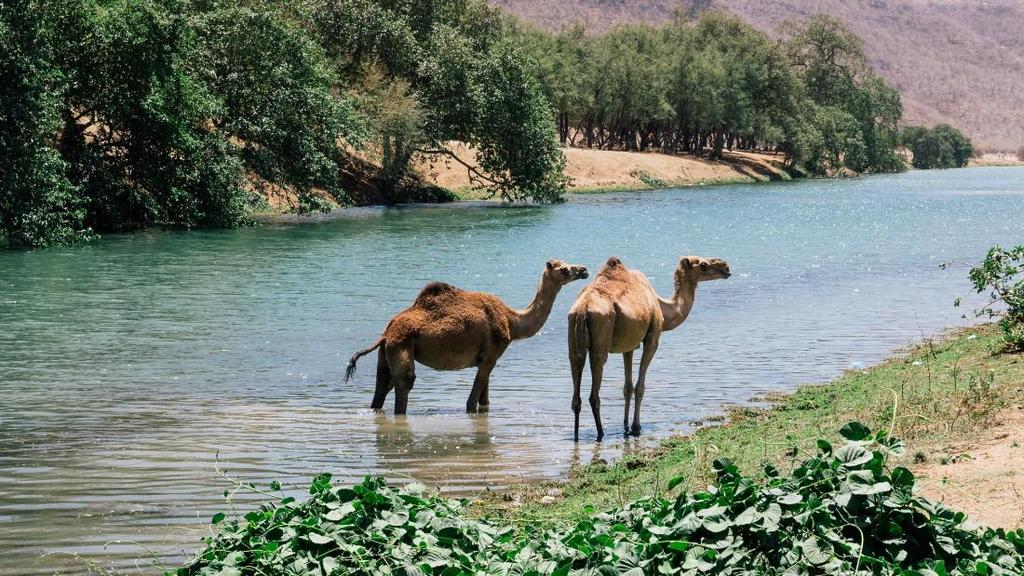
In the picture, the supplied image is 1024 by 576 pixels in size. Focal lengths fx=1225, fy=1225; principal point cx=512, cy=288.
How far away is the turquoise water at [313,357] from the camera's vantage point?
1018cm

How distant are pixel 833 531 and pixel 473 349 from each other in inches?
314

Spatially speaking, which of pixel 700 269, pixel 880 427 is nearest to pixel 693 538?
pixel 880 427

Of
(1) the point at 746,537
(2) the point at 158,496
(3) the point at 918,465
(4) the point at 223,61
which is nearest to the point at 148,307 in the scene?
(2) the point at 158,496

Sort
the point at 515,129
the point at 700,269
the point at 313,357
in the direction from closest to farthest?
the point at 700,269 < the point at 313,357 < the point at 515,129

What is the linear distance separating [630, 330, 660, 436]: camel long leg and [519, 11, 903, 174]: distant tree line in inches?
2698

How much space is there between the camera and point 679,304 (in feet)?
47.5

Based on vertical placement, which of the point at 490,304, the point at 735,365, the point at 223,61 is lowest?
the point at 735,365

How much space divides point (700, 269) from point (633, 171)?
67306 mm

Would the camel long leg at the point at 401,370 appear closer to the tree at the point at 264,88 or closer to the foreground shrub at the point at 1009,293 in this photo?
the foreground shrub at the point at 1009,293

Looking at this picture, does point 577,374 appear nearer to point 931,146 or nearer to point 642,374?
point 642,374

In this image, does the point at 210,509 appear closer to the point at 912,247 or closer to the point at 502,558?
the point at 502,558

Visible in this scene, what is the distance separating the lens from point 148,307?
74.5 feet

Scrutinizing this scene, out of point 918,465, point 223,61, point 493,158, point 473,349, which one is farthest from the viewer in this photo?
point 493,158

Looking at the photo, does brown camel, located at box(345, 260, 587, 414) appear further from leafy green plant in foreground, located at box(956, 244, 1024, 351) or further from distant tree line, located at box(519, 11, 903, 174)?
distant tree line, located at box(519, 11, 903, 174)
